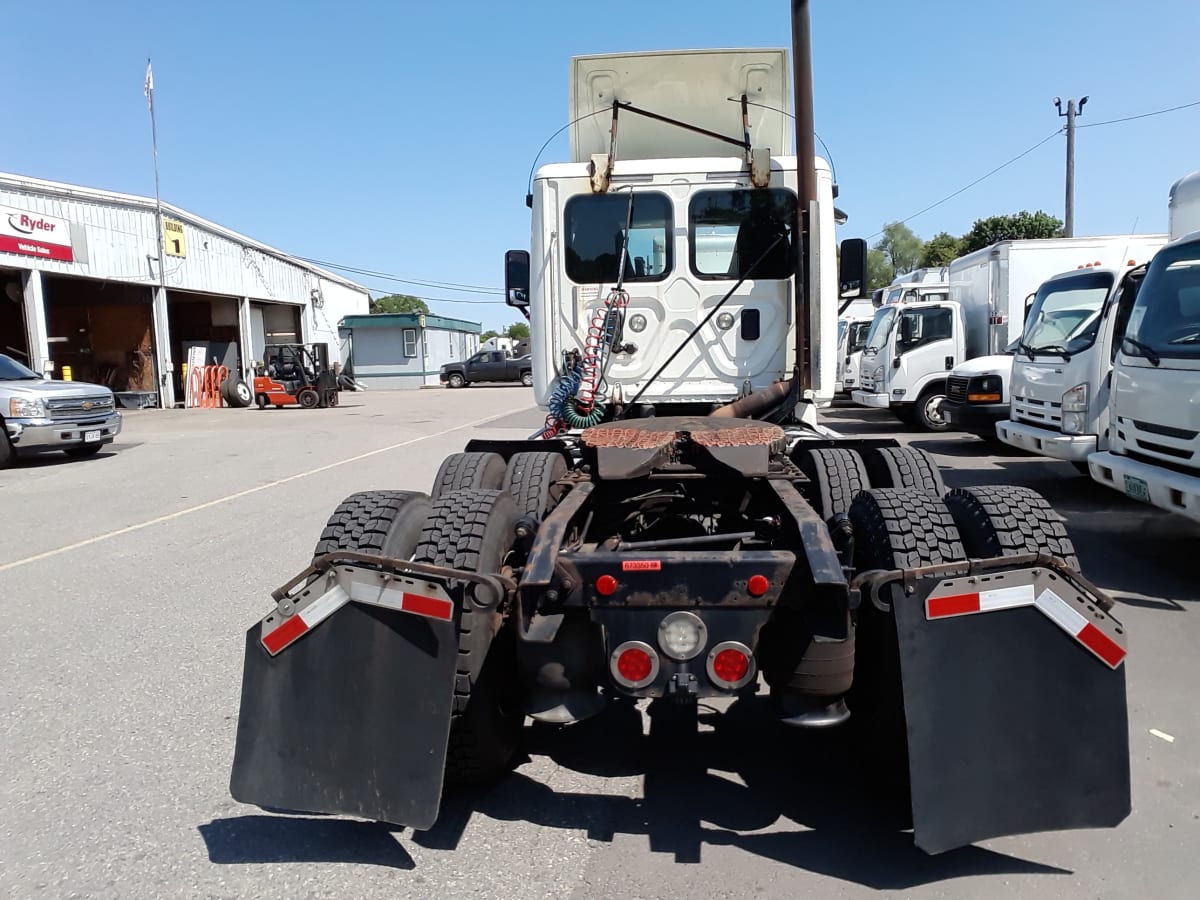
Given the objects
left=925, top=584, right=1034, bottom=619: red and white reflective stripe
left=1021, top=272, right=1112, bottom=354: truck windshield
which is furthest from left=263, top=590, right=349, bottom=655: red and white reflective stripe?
→ left=1021, top=272, right=1112, bottom=354: truck windshield

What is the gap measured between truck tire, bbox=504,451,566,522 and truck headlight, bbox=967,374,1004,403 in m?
10.3

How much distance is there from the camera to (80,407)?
14664 millimetres

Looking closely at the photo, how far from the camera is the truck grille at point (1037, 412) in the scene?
30.7ft

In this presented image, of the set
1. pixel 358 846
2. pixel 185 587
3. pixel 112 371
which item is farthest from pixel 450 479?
pixel 112 371

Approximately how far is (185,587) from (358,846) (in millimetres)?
4158

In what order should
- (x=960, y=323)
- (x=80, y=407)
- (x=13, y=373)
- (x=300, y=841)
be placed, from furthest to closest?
(x=960, y=323) < (x=13, y=373) < (x=80, y=407) < (x=300, y=841)

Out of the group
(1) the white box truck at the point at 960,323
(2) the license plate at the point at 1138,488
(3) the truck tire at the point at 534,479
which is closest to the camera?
(3) the truck tire at the point at 534,479

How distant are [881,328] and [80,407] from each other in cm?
1458

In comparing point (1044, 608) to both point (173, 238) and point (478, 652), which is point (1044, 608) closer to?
point (478, 652)

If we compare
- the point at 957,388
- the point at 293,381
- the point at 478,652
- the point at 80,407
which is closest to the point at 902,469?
the point at 478,652

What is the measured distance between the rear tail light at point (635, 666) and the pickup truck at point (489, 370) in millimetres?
37160

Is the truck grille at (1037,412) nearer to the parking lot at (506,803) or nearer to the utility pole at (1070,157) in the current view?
the parking lot at (506,803)

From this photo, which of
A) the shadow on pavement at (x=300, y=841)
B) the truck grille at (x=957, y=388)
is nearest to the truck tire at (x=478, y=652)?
the shadow on pavement at (x=300, y=841)

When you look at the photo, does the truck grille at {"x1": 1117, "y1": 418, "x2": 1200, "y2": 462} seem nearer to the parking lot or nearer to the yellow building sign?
the parking lot
